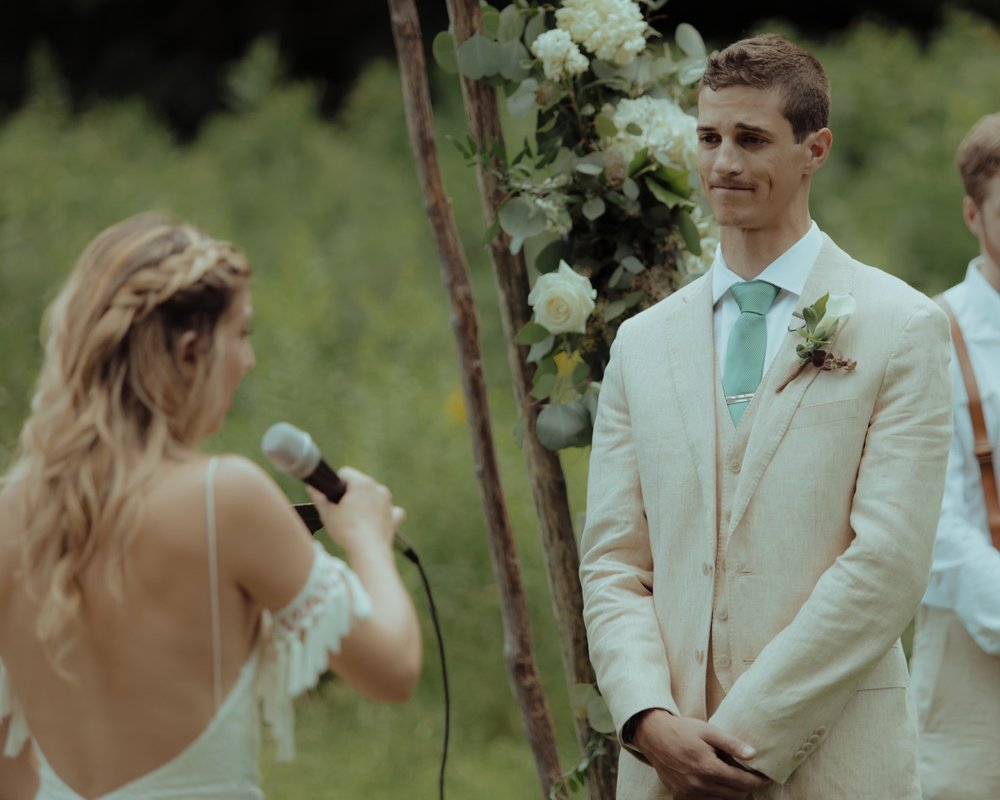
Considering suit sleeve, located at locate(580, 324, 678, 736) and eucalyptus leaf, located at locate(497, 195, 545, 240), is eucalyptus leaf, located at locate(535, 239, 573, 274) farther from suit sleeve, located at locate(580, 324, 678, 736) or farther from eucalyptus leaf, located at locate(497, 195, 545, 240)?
suit sleeve, located at locate(580, 324, 678, 736)

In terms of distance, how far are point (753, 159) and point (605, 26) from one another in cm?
69

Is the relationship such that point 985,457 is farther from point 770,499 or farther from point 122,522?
point 122,522

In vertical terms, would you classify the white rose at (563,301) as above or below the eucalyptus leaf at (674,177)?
below

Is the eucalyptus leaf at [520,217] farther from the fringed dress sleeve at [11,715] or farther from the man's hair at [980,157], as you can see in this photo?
the fringed dress sleeve at [11,715]

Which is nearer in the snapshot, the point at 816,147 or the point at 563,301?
the point at 816,147

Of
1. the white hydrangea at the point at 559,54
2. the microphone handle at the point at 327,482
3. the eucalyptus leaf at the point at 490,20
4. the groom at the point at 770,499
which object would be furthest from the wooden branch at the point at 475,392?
the microphone handle at the point at 327,482

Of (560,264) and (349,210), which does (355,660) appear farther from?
(349,210)

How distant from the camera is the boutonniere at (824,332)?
2410mm

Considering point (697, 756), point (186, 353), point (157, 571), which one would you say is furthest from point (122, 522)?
point (697, 756)

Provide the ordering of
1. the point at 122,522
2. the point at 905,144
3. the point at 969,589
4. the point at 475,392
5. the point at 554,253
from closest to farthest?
the point at 122,522, the point at 969,589, the point at 554,253, the point at 475,392, the point at 905,144

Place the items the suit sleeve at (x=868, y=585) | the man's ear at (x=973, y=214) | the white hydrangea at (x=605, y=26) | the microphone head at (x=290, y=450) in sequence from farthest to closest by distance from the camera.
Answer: the man's ear at (x=973, y=214) → the white hydrangea at (x=605, y=26) → the suit sleeve at (x=868, y=585) → the microphone head at (x=290, y=450)

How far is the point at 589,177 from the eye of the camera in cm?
309

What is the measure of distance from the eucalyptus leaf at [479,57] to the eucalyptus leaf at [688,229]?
500 millimetres

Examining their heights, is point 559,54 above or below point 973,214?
above
